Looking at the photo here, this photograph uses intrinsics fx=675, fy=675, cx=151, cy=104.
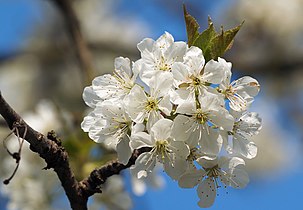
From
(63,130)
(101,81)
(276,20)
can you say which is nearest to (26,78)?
(276,20)

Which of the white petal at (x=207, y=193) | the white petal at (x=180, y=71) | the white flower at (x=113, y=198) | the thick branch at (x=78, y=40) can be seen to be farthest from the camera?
the thick branch at (x=78, y=40)

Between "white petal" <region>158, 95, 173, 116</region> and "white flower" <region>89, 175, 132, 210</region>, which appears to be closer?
"white petal" <region>158, 95, 173, 116</region>

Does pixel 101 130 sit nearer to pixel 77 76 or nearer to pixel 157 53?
pixel 157 53

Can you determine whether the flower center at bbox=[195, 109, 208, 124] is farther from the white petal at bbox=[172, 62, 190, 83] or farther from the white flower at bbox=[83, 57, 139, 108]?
the white flower at bbox=[83, 57, 139, 108]

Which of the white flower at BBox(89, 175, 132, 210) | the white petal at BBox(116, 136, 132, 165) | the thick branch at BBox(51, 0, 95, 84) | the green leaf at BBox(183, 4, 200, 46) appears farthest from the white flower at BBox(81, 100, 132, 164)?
the thick branch at BBox(51, 0, 95, 84)

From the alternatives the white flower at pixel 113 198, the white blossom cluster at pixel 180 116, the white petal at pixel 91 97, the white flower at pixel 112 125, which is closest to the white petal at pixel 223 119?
the white blossom cluster at pixel 180 116

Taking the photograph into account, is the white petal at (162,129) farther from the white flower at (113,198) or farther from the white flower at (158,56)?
the white flower at (113,198)

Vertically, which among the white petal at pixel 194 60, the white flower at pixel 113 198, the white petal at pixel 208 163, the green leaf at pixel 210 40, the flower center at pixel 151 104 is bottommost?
the white petal at pixel 208 163

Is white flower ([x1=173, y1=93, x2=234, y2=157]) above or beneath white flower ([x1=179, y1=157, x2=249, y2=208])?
above
